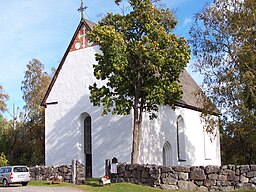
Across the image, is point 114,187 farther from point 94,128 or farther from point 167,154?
point 167,154

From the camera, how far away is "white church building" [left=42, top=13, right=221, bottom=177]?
1252 inches

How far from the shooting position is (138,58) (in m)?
26.2

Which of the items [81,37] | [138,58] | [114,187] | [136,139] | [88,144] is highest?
[81,37]

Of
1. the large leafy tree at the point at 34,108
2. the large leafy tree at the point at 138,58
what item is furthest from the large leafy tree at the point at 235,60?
the large leafy tree at the point at 34,108

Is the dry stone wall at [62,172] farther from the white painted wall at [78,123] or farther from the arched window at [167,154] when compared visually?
the arched window at [167,154]

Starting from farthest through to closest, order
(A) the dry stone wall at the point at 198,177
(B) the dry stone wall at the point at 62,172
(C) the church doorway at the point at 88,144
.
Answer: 1. (C) the church doorway at the point at 88,144
2. (B) the dry stone wall at the point at 62,172
3. (A) the dry stone wall at the point at 198,177

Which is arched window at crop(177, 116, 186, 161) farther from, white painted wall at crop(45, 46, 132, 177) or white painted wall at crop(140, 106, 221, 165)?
white painted wall at crop(45, 46, 132, 177)

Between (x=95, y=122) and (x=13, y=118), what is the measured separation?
80.4ft

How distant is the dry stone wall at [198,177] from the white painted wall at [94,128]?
688cm

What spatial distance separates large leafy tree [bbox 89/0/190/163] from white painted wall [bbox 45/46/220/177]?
4.43 m

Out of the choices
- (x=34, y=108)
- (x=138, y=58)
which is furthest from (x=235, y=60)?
(x=34, y=108)

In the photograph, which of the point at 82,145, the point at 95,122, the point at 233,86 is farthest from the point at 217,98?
the point at 82,145

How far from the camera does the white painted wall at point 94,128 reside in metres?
31.7

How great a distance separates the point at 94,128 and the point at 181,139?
848 cm
